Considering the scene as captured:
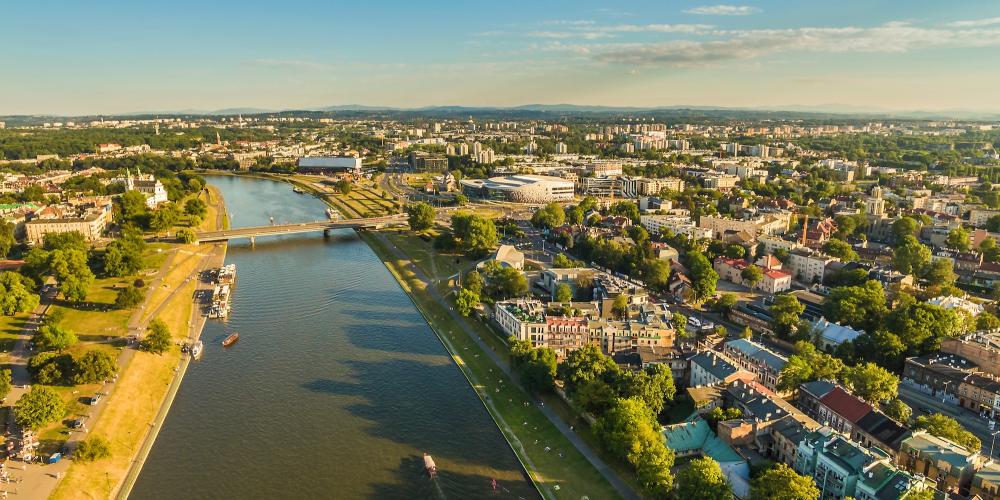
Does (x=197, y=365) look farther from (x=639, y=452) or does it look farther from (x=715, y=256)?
(x=715, y=256)

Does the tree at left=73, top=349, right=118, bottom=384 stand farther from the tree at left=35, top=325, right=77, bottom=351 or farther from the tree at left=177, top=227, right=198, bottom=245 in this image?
the tree at left=177, top=227, right=198, bottom=245

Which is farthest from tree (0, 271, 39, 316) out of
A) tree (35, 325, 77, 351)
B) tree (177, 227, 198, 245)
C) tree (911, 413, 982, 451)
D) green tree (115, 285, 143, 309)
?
tree (911, 413, 982, 451)

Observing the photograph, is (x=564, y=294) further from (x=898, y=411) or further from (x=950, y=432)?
(x=950, y=432)

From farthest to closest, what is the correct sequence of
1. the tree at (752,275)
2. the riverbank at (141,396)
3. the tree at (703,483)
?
the tree at (752,275), the riverbank at (141,396), the tree at (703,483)

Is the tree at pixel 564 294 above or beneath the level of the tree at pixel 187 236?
beneath

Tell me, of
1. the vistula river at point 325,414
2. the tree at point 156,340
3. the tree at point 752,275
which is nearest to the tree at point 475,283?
the vistula river at point 325,414

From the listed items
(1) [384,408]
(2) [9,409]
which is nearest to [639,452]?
(1) [384,408]

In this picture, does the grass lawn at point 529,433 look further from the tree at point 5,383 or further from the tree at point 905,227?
the tree at point 905,227
